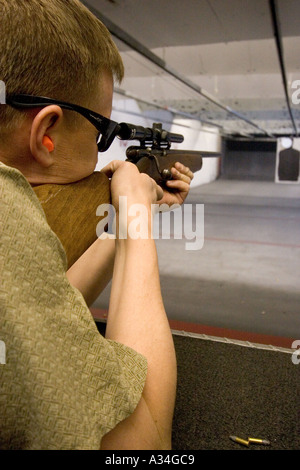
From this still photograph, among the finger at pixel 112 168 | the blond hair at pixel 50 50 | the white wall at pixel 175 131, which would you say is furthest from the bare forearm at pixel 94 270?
the white wall at pixel 175 131

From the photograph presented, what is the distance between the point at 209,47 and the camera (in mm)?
2984

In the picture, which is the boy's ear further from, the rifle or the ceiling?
the ceiling

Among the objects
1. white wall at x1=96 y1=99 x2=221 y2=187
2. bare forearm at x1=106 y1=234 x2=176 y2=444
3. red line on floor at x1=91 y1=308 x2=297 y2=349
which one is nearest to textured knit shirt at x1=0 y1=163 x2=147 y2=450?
bare forearm at x1=106 y1=234 x2=176 y2=444

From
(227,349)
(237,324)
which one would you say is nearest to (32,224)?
(227,349)

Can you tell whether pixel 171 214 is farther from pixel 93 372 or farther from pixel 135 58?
pixel 93 372

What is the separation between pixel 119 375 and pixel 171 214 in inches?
186

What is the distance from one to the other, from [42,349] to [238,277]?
227 cm

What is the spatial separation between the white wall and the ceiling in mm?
301

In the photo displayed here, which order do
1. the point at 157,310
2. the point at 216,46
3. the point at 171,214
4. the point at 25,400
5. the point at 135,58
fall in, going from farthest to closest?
the point at 171,214 < the point at 135,58 < the point at 216,46 < the point at 157,310 < the point at 25,400

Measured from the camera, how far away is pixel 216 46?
2.94m

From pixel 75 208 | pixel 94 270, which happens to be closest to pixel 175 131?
pixel 94 270

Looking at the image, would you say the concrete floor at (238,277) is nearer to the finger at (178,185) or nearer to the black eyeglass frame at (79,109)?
the finger at (178,185)

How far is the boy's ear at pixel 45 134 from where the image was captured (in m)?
0.43

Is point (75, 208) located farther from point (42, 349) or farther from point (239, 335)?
point (239, 335)
